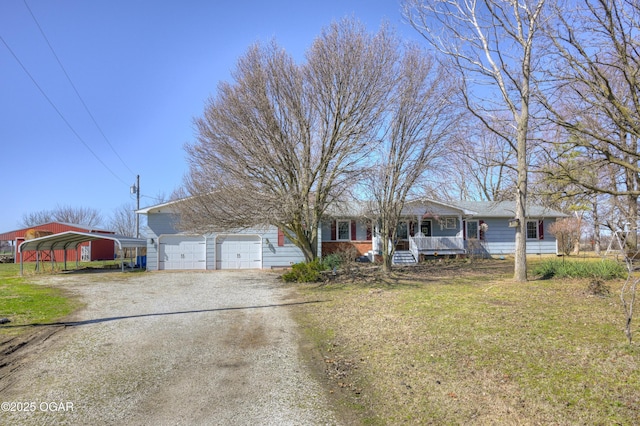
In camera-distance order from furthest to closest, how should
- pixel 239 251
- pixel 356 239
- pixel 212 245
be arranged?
pixel 356 239 < pixel 239 251 < pixel 212 245

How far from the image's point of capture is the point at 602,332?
18.4ft

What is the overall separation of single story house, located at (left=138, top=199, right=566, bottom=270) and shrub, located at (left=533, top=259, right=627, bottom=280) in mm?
6821

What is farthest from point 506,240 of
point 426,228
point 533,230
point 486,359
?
point 486,359

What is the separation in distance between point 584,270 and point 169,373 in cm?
1102

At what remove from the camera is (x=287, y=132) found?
45.9 ft

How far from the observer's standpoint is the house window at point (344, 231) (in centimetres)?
2373

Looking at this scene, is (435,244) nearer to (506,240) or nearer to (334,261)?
(506,240)

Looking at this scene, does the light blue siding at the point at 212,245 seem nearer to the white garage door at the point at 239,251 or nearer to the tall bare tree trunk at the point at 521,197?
the white garage door at the point at 239,251

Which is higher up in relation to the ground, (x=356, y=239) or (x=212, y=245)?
(x=356, y=239)

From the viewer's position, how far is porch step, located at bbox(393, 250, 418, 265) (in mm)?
22219

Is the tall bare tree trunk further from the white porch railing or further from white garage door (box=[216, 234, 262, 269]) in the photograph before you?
white garage door (box=[216, 234, 262, 269])

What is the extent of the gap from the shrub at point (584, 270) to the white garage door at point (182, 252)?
15914 millimetres

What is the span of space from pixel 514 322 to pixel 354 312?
367cm

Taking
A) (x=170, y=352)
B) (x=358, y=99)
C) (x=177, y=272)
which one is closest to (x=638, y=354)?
(x=170, y=352)
